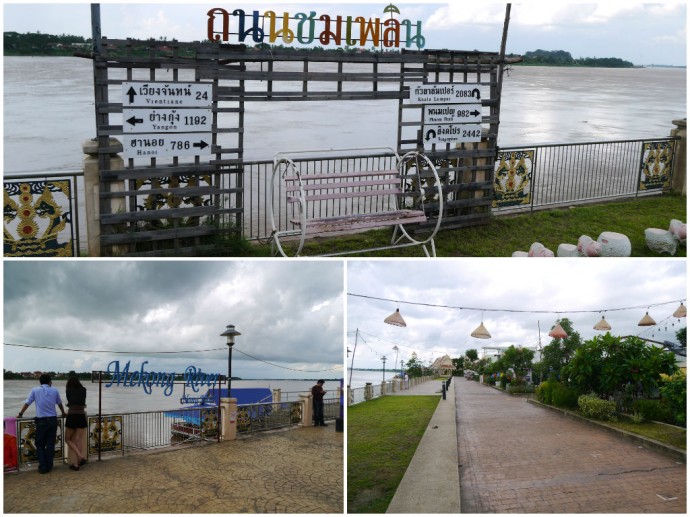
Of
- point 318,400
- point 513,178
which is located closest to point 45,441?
point 318,400

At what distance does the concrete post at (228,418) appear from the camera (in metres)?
13.4

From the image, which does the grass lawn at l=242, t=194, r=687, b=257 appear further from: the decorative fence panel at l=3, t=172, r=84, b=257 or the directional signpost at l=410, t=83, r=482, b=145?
the decorative fence panel at l=3, t=172, r=84, b=257

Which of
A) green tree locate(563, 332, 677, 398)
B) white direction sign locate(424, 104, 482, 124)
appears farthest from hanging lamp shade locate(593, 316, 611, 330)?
white direction sign locate(424, 104, 482, 124)

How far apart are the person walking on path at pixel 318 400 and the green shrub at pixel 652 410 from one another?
5840 mm

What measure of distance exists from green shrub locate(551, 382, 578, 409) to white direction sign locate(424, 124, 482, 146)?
5.71m

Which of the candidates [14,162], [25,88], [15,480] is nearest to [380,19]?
[15,480]

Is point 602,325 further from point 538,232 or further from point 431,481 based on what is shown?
point 431,481

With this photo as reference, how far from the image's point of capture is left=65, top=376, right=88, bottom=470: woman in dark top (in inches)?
385

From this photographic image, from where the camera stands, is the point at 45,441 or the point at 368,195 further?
the point at 368,195

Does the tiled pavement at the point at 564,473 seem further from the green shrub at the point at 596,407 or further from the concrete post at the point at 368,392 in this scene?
the concrete post at the point at 368,392

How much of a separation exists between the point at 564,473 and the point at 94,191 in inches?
268

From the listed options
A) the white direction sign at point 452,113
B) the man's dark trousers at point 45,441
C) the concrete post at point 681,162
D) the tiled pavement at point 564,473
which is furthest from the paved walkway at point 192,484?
the concrete post at point 681,162

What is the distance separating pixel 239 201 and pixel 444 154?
3.61 meters

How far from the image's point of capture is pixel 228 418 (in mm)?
13445
